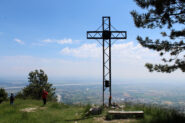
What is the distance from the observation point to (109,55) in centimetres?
1354

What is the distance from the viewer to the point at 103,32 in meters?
13.4

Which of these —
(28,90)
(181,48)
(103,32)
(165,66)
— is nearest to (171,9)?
(181,48)

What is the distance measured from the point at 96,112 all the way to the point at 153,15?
710cm

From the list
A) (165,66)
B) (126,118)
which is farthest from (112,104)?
(165,66)

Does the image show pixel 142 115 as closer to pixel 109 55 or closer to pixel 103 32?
pixel 109 55

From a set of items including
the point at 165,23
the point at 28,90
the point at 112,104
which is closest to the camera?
the point at 165,23

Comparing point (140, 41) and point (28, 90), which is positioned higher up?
point (140, 41)

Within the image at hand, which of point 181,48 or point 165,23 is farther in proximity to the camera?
point 181,48

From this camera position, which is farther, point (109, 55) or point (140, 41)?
point (109, 55)

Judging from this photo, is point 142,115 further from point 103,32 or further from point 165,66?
point 103,32

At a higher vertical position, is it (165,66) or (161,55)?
(161,55)

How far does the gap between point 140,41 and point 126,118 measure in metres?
5.79

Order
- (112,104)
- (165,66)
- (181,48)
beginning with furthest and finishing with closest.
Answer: (112,104)
(165,66)
(181,48)

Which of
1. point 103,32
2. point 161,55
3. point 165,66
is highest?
point 103,32
